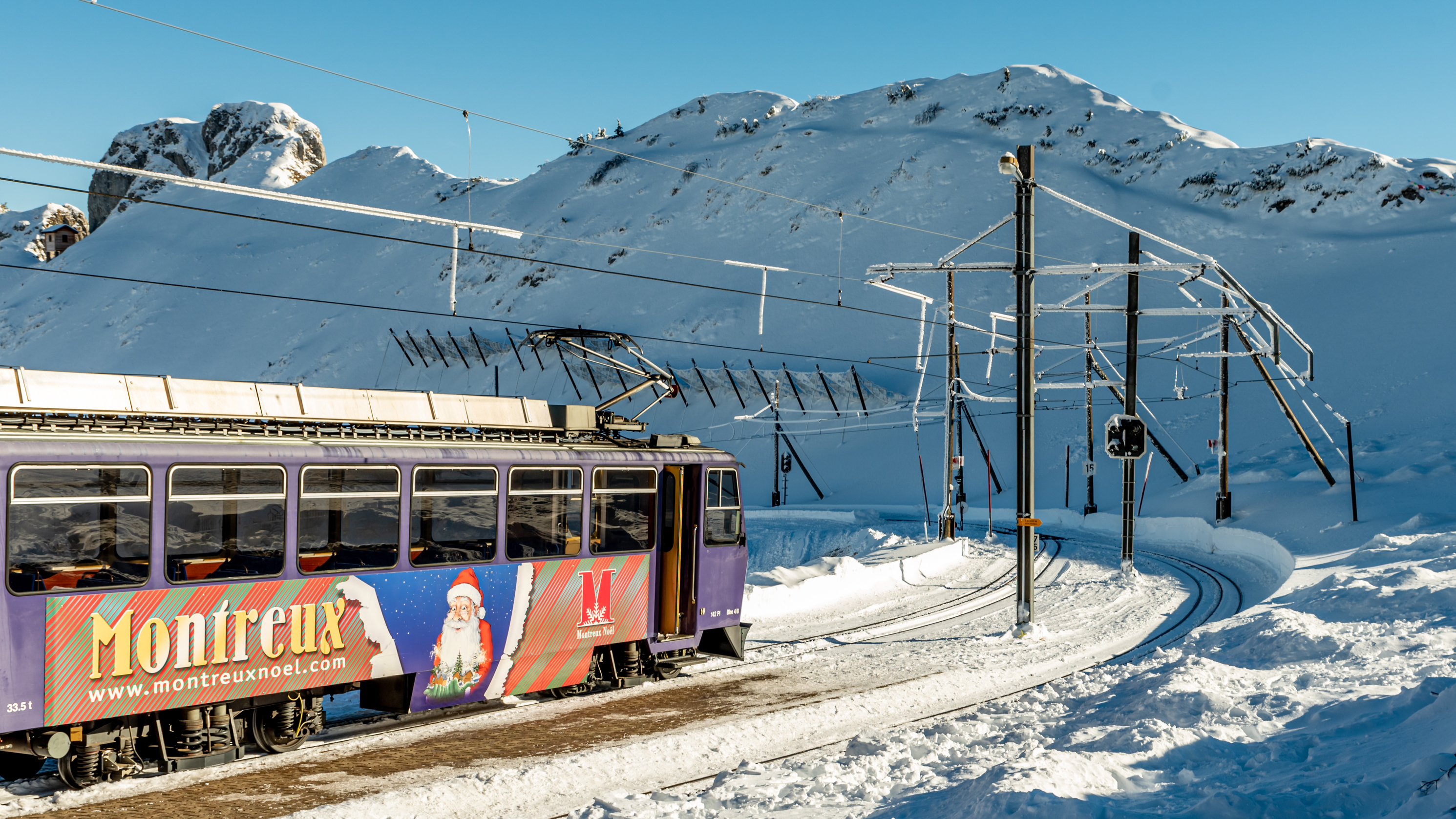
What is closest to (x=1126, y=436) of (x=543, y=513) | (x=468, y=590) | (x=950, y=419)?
(x=950, y=419)

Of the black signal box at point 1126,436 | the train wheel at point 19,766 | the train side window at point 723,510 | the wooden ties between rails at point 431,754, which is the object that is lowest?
the wooden ties between rails at point 431,754

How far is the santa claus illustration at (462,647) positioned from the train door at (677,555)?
9.83 feet

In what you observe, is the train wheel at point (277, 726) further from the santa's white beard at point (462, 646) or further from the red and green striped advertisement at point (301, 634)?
the santa's white beard at point (462, 646)

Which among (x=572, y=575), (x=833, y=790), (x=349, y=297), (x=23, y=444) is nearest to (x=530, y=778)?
(x=833, y=790)

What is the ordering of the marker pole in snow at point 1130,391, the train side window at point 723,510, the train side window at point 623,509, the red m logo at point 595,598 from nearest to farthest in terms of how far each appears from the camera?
1. the red m logo at point 595,598
2. the train side window at point 623,509
3. the train side window at point 723,510
4. the marker pole in snow at point 1130,391

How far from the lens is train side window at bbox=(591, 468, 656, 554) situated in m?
13.3

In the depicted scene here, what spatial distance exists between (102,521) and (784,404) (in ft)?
194

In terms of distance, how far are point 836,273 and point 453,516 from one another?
66.4m

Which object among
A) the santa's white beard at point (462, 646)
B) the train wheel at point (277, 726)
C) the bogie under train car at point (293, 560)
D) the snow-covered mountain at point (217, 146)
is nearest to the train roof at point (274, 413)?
the bogie under train car at point (293, 560)

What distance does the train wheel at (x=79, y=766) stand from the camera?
9.05 m

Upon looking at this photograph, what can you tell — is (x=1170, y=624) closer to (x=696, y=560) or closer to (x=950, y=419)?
(x=696, y=560)

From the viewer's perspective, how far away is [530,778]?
953 cm

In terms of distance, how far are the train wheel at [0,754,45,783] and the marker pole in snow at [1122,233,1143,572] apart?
19.7 meters

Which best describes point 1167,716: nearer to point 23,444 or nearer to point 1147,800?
point 1147,800
